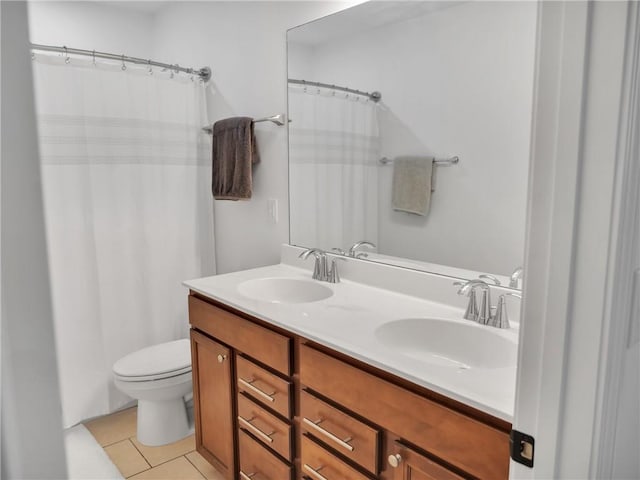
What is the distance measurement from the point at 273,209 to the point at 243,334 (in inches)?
33.7

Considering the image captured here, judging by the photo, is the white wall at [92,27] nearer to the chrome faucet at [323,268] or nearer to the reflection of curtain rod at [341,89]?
the reflection of curtain rod at [341,89]

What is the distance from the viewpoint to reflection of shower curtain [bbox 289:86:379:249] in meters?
1.90

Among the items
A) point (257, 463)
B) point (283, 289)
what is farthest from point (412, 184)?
point (257, 463)

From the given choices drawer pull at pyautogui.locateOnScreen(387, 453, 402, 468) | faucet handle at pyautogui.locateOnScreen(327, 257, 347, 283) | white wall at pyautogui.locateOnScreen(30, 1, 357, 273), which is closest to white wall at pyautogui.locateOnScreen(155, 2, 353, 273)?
white wall at pyautogui.locateOnScreen(30, 1, 357, 273)

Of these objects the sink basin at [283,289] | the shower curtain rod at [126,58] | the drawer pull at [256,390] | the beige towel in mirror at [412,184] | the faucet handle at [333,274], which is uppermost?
the shower curtain rod at [126,58]

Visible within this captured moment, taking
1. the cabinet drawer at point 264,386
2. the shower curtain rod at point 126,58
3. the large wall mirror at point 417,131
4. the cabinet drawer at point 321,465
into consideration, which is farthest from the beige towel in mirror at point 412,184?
the shower curtain rod at point 126,58

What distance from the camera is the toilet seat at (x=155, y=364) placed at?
2.12m

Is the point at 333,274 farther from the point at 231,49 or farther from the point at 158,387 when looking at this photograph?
the point at 231,49

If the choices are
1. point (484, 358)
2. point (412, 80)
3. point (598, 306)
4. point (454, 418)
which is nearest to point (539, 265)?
point (598, 306)

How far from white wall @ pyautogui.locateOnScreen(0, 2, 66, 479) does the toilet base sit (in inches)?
83.5

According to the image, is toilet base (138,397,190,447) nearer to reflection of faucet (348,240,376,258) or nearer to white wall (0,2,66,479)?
reflection of faucet (348,240,376,258)

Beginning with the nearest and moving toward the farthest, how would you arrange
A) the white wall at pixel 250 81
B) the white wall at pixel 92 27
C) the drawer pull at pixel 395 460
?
the drawer pull at pixel 395 460 < the white wall at pixel 250 81 < the white wall at pixel 92 27

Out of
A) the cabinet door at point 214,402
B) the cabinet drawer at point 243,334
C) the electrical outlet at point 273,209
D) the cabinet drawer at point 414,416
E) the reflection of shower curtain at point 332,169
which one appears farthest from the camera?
the electrical outlet at point 273,209

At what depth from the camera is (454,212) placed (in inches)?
63.5
